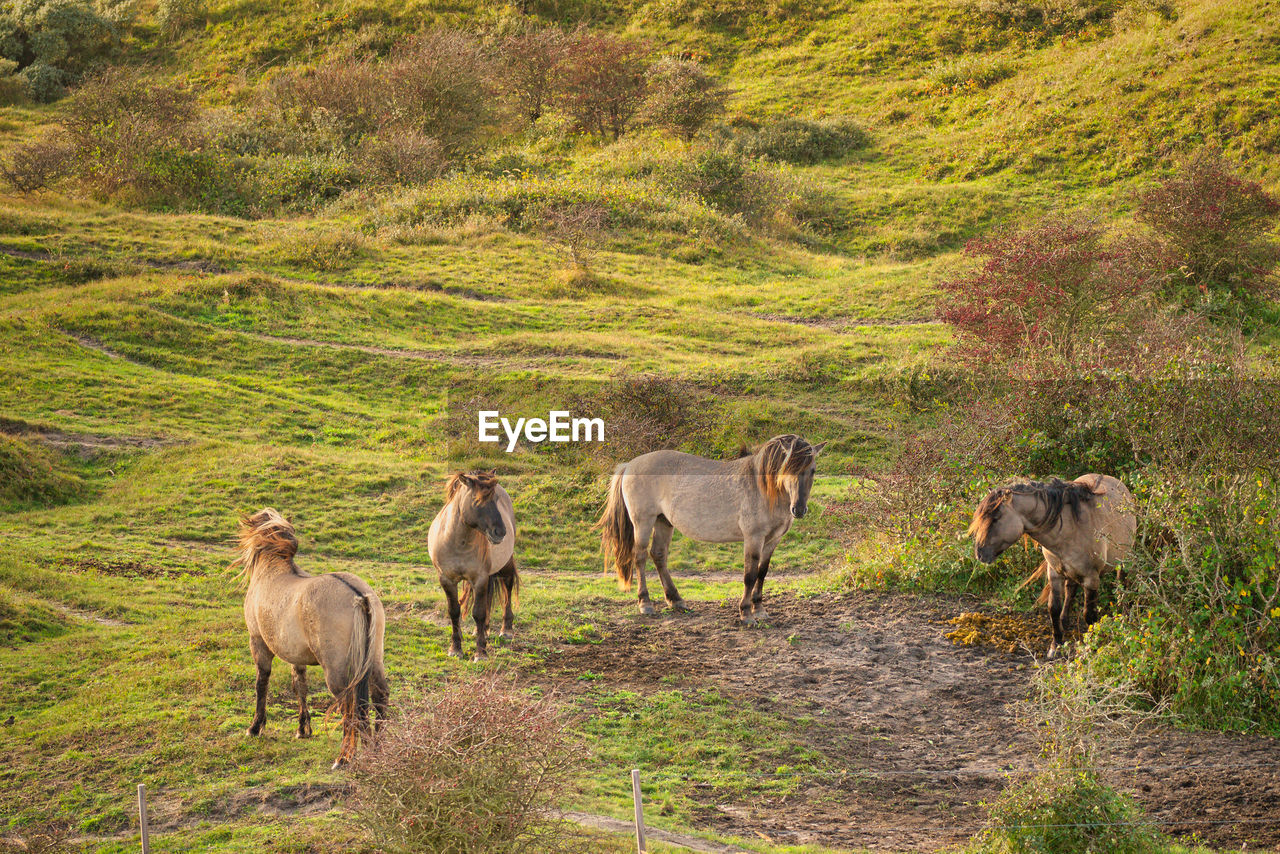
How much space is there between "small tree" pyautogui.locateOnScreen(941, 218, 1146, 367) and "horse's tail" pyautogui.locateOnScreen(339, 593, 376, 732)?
14.2 metres

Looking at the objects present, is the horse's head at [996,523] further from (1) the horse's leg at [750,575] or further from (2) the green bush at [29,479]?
(2) the green bush at [29,479]

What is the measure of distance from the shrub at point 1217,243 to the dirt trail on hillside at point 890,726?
16.2m

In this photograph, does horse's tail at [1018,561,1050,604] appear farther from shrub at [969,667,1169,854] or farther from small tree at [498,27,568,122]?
small tree at [498,27,568,122]

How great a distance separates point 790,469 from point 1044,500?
2.74 m

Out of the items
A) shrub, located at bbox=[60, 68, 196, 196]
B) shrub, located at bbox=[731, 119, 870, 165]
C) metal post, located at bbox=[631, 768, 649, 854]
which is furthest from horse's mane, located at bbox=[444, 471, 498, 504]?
shrub, located at bbox=[731, 119, 870, 165]

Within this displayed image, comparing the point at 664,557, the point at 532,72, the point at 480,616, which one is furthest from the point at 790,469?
the point at 532,72

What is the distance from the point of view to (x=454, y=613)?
10.8 metres

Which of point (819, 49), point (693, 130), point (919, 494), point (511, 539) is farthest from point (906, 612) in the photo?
point (819, 49)

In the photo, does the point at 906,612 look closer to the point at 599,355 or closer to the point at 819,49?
the point at 599,355

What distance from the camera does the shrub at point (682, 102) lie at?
3900 centimetres

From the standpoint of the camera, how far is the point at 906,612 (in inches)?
467

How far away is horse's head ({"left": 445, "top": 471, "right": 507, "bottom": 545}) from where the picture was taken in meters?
9.87

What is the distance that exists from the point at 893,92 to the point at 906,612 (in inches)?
1389

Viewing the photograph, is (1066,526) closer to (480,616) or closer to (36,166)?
(480,616)
